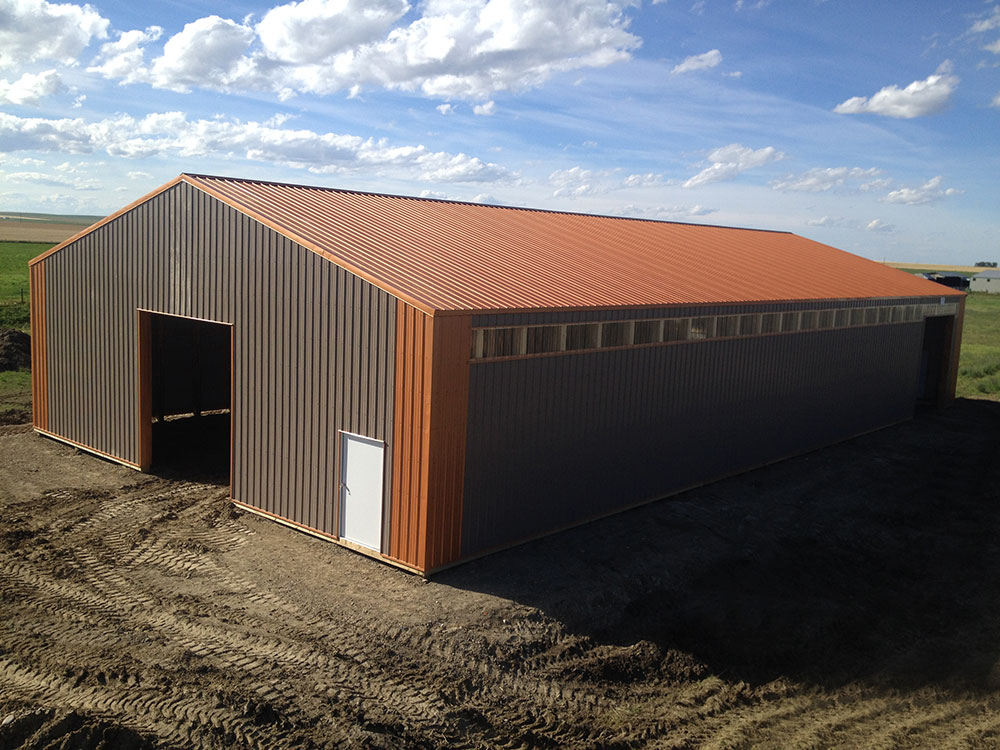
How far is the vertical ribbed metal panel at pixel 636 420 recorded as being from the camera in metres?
13.6

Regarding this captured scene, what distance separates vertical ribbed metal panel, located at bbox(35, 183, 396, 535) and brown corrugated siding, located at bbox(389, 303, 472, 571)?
31 cm

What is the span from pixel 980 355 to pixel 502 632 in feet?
132

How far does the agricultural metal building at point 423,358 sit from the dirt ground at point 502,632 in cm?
105

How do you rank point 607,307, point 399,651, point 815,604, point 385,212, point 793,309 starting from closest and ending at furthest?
point 399,651, point 815,604, point 607,307, point 385,212, point 793,309

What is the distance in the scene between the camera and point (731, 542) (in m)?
15.1

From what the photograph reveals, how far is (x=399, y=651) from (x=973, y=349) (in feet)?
146

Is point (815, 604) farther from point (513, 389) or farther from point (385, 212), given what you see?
point (385, 212)

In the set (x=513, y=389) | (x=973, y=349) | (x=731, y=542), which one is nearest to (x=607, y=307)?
(x=513, y=389)

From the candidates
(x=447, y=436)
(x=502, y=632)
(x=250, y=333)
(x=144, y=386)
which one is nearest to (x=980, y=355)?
(x=447, y=436)

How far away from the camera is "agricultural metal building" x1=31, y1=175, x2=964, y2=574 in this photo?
13.1m

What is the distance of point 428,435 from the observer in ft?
40.9

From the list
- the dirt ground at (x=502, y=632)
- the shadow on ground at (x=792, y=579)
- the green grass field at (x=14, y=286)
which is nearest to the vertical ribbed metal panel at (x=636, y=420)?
the shadow on ground at (x=792, y=579)

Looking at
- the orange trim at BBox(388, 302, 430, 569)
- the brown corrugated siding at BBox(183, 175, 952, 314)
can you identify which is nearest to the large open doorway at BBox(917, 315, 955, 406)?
the brown corrugated siding at BBox(183, 175, 952, 314)

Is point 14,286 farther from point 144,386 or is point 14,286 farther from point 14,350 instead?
point 144,386
